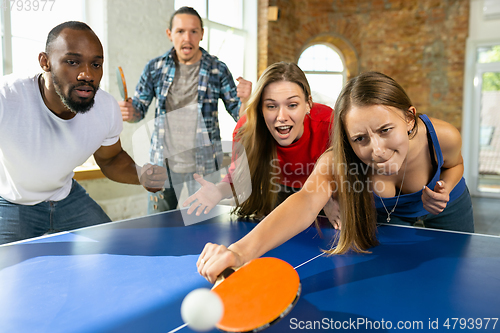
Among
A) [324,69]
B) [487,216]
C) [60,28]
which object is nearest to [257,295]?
[60,28]

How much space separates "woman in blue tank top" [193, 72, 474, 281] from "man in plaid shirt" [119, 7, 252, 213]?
5.38 feet

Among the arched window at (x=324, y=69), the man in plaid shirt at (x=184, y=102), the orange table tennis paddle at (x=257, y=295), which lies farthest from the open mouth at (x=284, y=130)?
the arched window at (x=324, y=69)

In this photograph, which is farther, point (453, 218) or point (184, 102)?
point (184, 102)

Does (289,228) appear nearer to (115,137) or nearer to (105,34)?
(115,137)

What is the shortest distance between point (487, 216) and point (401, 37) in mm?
3944

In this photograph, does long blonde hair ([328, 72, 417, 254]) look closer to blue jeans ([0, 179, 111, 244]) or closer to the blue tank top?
the blue tank top

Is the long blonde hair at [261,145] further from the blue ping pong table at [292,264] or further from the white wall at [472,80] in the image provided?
the white wall at [472,80]

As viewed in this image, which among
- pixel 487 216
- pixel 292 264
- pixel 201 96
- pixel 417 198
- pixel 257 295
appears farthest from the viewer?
pixel 487 216

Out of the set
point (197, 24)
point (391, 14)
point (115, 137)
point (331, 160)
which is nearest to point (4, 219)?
point (115, 137)

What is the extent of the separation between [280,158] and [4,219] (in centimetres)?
161

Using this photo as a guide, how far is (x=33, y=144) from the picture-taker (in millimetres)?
2156

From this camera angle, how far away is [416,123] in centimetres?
181

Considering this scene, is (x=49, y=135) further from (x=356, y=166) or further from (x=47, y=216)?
(x=356, y=166)

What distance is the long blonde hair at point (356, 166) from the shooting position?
1.56 m
